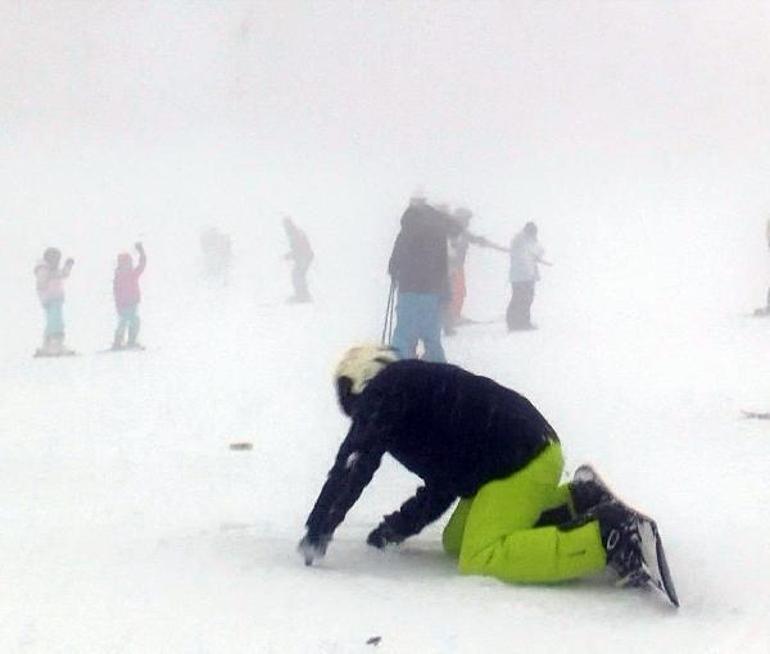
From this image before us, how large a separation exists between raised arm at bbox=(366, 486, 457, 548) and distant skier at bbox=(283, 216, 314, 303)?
5221mm

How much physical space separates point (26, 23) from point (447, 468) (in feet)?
A: 25.6

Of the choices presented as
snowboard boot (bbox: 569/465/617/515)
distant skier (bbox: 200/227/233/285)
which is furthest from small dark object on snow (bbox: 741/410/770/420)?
distant skier (bbox: 200/227/233/285)

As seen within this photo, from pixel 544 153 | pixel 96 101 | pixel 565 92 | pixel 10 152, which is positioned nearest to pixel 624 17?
pixel 565 92

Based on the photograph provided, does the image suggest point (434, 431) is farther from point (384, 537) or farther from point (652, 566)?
point (652, 566)

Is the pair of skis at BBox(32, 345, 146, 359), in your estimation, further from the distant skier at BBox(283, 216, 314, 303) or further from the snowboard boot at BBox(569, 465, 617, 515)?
the snowboard boot at BBox(569, 465, 617, 515)

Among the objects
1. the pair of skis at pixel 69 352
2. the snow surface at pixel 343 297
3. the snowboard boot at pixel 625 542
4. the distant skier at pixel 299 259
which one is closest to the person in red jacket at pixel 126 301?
the pair of skis at pixel 69 352

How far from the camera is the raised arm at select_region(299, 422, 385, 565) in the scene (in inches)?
76.5

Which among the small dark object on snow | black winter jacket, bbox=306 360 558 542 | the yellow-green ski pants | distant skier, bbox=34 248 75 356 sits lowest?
distant skier, bbox=34 248 75 356

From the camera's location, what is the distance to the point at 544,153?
912cm

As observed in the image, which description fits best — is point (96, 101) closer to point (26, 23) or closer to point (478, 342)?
point (26, 23)

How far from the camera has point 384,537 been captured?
85.8 inches

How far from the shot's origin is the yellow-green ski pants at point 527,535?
1832mm

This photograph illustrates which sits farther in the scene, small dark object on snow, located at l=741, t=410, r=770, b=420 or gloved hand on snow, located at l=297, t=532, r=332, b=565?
small dark object on snow, located at l=741, t=410, r=770, b=420

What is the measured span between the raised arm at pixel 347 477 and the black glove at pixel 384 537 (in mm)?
234
